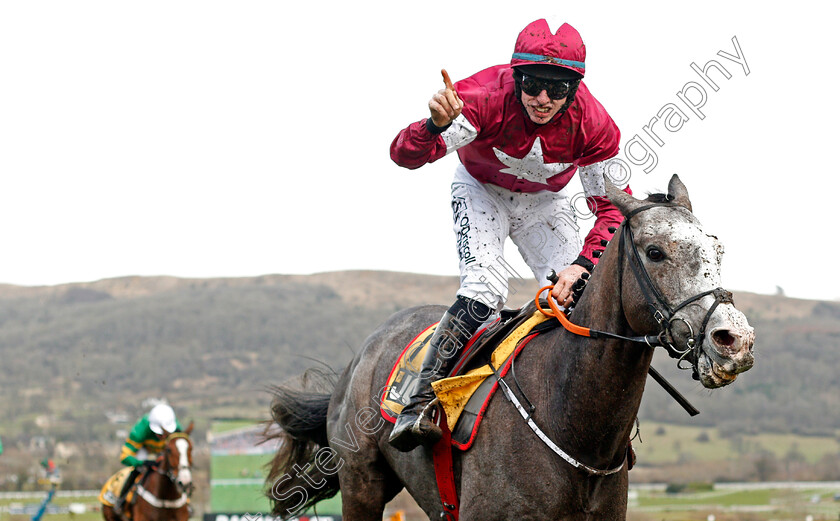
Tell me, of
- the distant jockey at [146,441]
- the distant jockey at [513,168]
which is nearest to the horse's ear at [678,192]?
the distant jockey at [513,168]

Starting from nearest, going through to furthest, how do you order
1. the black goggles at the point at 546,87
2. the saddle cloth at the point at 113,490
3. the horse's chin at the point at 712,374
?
the horse's chin at the point at 712,374 → the black goggles at the point at 546,87 → the saddle cloth at the point at 113,490

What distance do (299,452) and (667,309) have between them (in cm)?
449

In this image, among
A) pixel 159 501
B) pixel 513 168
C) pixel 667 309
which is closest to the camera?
pixel 667 309

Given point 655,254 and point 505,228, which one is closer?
point 655,254

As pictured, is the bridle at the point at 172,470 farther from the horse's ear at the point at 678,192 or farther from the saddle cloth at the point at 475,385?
the horse's ear at the point at 678,192

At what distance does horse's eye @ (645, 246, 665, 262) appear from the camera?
12.7 ft

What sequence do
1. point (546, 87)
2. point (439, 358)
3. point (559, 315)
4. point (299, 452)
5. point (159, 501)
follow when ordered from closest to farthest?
point (559, 315) → point (546, 87) → point (439, 358) → point (299, 452) → point (159, 501)

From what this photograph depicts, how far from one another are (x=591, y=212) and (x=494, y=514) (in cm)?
194

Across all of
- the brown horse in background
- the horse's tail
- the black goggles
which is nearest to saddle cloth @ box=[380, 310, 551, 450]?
the black goggles

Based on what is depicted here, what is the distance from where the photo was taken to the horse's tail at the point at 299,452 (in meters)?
7.24

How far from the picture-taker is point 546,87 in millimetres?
4816

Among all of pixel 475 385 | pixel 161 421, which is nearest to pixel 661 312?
pixel 475 385

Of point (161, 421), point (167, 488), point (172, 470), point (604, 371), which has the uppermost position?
point (604, 371)

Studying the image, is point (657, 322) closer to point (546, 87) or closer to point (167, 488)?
point (546, 87)
